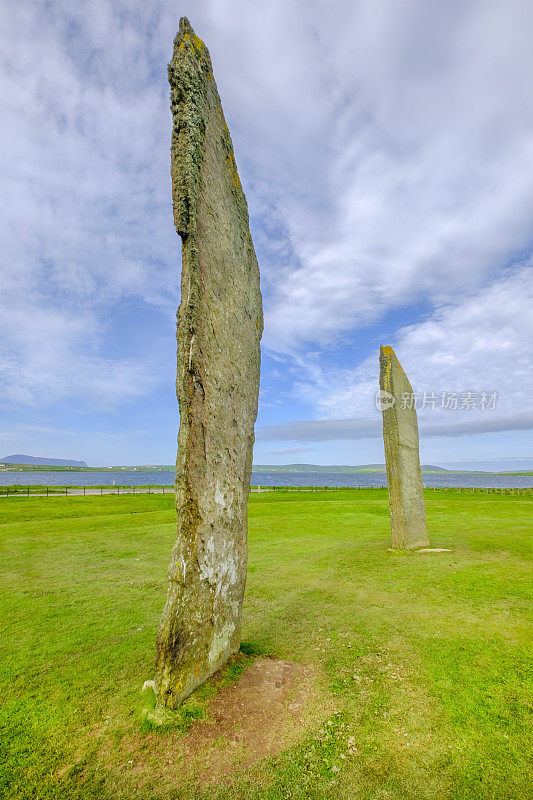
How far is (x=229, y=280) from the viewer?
200 inches

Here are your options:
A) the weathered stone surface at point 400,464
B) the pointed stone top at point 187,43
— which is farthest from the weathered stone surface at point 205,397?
the weathered stone surface at point 400,464

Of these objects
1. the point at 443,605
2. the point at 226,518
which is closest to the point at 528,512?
the point at 443,605

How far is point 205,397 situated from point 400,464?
8.01 m

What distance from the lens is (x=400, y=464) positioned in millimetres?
10922

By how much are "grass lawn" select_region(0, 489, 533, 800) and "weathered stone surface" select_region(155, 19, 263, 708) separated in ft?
2.19

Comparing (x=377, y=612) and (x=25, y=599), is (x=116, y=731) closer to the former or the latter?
(x=377, y=612)

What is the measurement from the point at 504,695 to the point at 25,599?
7617mm

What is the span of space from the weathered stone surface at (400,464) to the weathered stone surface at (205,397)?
684cm

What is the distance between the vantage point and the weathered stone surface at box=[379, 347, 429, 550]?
35.8ft

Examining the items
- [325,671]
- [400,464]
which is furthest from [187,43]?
[400,464]

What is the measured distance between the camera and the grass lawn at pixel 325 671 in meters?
3.16

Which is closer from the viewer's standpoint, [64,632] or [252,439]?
[252,439]

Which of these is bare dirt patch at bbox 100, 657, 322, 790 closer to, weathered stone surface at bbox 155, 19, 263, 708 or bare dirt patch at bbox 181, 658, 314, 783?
bare dirt patch at bbox 181, 658, 314, 783

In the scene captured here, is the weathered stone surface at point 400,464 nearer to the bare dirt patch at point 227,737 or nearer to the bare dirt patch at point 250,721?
the bare dirt patch at point 250,721
